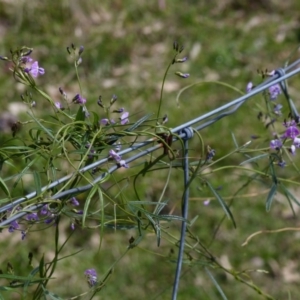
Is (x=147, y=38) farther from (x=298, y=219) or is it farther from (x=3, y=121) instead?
(x=298, y=219)

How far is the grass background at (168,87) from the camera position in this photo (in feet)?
8.46

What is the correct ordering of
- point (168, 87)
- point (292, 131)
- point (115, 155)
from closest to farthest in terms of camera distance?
point (115, 155), point (292, 131), point (168, 87)

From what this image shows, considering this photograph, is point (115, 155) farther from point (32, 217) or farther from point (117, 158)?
point (32, 217)

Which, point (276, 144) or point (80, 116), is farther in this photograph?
point (276, 144)

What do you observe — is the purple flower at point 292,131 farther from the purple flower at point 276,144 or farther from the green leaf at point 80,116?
the green leaf at point 80,116

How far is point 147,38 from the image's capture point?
368 centimetres

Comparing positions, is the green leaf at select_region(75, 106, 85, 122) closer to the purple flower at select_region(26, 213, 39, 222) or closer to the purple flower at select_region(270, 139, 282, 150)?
the purple flower at select_region(26, 213, 39, 222)

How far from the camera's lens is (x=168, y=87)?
3.45m

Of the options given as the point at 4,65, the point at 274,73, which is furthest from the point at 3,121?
the point at 274,73

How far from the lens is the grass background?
2580 mm

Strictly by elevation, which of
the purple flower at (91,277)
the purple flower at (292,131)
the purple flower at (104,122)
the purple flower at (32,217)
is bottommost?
the purple flower at (91,277)

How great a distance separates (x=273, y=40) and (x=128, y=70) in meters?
0.88

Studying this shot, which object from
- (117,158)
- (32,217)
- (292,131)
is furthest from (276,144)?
(32,217)

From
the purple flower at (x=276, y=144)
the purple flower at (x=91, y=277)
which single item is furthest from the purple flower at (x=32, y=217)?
the purple flower at (x=276, y=144)
